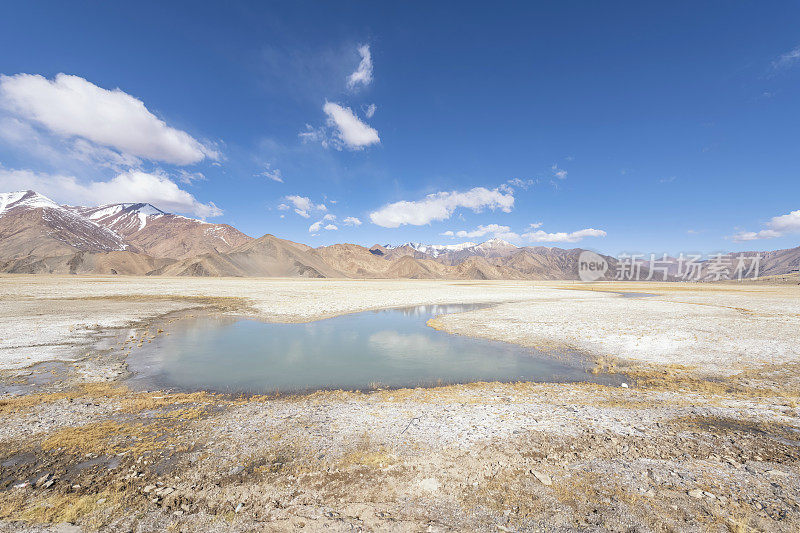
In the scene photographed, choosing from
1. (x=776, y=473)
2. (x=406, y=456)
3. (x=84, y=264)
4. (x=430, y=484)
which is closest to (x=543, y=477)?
(x=430, y=484)

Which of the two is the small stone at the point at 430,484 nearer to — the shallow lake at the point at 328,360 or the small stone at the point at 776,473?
the shallow lake at the point at 328,360

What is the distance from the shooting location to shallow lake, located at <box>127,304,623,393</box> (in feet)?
35.9

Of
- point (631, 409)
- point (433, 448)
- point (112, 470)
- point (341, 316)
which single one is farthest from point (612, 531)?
point (341, 316)

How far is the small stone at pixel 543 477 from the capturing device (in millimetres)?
5145

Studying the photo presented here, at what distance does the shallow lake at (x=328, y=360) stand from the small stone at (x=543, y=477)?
18.6 feet

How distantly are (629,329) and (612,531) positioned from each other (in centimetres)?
1920

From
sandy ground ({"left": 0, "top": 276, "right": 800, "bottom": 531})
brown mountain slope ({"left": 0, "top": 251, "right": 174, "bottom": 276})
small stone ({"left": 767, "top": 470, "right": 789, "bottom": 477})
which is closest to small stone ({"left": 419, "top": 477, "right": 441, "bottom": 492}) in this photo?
sandy ground ({"left": 0, "top": 276, "right": 800, "bottom": 531})

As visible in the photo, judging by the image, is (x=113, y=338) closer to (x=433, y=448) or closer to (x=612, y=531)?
(x=433, y=448)

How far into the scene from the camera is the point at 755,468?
5.51 metres

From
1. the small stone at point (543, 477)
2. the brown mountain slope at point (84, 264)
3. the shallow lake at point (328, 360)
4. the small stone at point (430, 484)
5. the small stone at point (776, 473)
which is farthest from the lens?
the brown mountain slope at point (84, 264)

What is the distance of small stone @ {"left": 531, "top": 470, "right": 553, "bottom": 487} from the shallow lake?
5.67 meters

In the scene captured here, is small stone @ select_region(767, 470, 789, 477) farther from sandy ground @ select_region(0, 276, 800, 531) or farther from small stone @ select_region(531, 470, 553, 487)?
small stone @ select_region(531, 470, 553, 487)

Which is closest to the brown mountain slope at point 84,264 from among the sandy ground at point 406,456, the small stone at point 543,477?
the sandy ground at point 406,456

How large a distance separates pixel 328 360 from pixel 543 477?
10.0m
